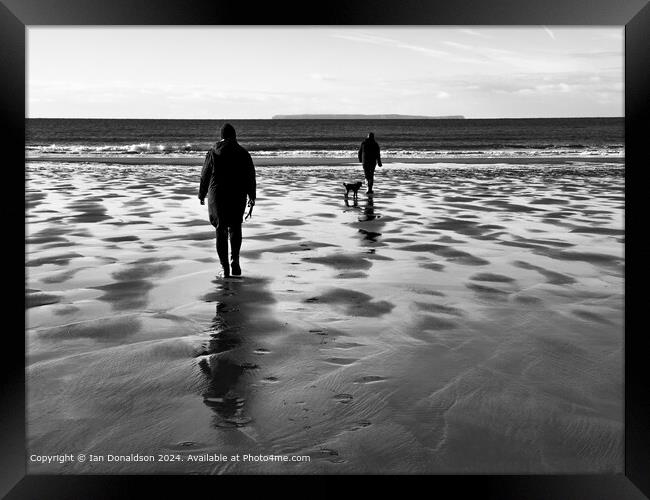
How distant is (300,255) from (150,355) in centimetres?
417

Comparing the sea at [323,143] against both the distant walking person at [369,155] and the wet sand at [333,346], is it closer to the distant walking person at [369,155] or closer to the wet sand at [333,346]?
the distant walking person at [369,155]

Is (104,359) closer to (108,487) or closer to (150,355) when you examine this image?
(150,355)

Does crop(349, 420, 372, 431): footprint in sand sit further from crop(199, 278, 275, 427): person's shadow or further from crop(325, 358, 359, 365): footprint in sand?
crop(325, 358, 359, 365): footprint in sand

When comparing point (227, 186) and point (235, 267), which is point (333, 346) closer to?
point (235, 267)

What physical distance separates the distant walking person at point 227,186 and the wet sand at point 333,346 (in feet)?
1.46

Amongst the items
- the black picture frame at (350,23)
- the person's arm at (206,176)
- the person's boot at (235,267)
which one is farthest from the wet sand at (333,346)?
the person's arm at (206,176)

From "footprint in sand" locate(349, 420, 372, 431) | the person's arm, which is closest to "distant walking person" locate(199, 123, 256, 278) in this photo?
the person's arm

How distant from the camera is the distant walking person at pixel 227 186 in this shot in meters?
7.27

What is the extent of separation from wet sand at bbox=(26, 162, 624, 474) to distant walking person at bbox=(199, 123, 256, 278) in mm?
445

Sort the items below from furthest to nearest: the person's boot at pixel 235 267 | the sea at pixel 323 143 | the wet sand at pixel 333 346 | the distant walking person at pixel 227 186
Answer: the sea at pixel 323 143, the person's boot at pixel 235 267, the distant walking person at pixel 227 186, the wet sand at pixel 333 346

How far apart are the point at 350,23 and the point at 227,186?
185 inches

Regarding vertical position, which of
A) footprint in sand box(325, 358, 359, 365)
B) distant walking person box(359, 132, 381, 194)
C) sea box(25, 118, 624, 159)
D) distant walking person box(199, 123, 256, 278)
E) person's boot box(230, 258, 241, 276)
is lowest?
footprint in sand box(325, 358, 359, 365)

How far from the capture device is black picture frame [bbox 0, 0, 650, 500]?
271 centimetres
